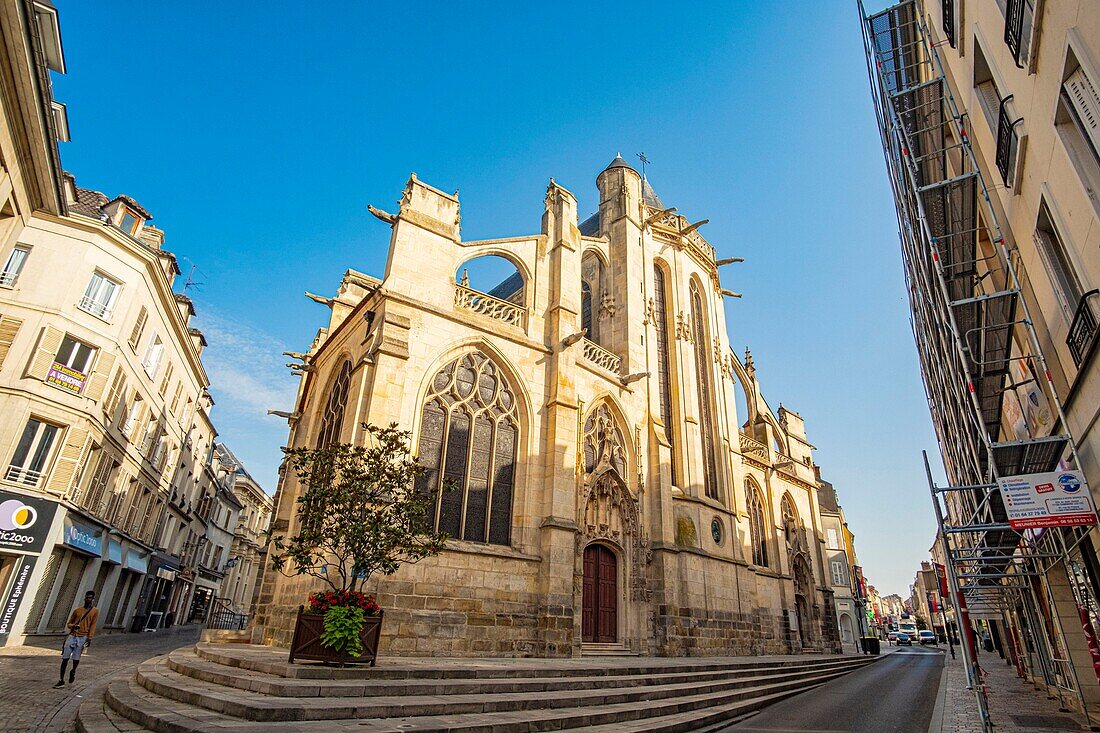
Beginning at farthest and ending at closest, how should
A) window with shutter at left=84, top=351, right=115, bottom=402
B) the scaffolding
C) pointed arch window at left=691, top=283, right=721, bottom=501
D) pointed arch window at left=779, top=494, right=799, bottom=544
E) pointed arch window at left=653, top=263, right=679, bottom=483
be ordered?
pointed arch window at left=779, top=494, right=799, bottom=544, pointed arch window at left=691, top=283, right=721, bottom=501, pointed arch window at left=653, top=263, right=679, bottom=483, window with shutter at left=84, top=351, right=115, bottom=402, the scaffolding

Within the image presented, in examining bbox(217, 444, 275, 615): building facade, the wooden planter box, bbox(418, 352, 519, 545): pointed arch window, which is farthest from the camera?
bbox(217, 444, 275, 615): building facade

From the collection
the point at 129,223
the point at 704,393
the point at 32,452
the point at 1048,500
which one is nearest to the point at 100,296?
the point at 129,223

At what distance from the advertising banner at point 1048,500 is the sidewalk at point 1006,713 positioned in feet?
11.5

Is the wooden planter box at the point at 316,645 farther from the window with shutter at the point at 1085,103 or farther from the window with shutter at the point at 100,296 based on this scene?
the window with shutter at the point at 100,296

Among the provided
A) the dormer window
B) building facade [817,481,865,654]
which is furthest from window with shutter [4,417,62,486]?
building facade [817,481,865,654]

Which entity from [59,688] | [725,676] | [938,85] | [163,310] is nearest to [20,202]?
[59,688]

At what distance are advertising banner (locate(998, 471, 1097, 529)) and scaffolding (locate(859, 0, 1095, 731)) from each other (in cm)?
19

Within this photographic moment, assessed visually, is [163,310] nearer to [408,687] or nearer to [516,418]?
[516,418]

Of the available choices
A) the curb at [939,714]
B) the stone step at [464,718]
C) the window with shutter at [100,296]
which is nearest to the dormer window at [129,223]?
the window with shutter at [100,296]

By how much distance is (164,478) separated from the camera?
2364 centimetres

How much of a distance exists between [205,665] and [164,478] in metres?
20.5

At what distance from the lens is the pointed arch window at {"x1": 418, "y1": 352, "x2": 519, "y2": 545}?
450 inches

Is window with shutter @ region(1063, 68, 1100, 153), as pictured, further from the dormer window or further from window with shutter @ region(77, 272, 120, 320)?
the dormer window

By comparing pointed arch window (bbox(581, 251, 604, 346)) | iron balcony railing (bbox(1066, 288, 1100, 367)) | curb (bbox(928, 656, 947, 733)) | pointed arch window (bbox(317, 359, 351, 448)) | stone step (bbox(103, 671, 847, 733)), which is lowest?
curb (bbox(928, 656, 947, 733))
